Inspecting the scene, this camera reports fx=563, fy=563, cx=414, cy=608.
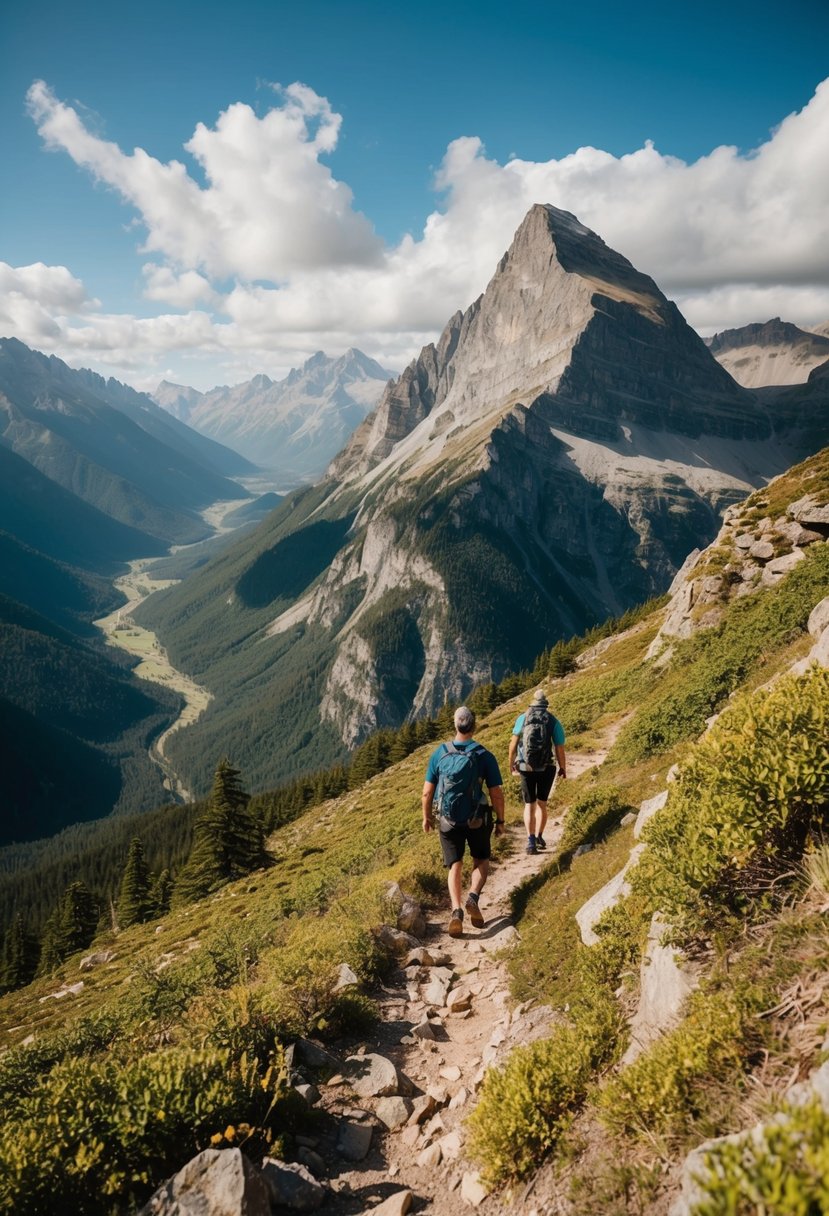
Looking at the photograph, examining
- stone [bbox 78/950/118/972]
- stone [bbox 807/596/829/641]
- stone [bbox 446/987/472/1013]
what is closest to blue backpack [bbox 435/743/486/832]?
A: stone [bbox 446/987/472/1013]

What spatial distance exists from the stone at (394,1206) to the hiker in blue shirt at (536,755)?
8746 millimetres

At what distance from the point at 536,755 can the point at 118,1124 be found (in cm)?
1029

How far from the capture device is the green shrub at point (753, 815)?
5949 millimetres

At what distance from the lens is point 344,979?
9.27m

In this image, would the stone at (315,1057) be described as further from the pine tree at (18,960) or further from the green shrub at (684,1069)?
the pine tree at (18,960)

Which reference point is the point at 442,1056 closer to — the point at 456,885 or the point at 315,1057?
the point at 315,1057

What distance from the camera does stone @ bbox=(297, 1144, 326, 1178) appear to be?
6.10 meters

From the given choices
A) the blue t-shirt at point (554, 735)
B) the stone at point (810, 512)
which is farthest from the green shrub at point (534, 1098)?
the stone at point (810, 512)

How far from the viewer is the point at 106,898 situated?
92688 mm

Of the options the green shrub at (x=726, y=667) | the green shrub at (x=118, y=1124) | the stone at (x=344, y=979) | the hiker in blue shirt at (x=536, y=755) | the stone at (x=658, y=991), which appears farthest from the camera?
the green shrub at (x=726, y=667)

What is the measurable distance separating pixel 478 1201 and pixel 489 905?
7.31 meters

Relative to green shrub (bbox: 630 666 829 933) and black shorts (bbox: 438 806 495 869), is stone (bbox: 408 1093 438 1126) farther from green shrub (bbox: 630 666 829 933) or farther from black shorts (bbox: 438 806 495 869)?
black shorts (bbox: 438 806 495 869)

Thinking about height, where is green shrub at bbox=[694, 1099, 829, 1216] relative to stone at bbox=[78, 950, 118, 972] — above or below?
above

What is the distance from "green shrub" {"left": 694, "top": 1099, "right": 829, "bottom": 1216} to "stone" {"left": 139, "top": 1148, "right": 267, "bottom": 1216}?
13.1 feet
